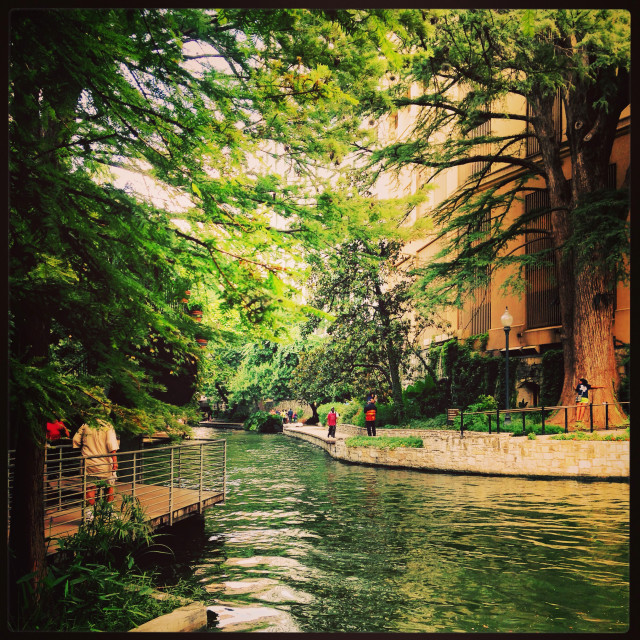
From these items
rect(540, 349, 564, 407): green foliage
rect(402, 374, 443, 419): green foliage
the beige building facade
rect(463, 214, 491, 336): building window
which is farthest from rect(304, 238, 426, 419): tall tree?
rect(540, 349, 564, 407): green foliage

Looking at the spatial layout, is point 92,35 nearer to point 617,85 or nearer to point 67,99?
point 67,99

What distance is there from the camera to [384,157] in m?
16.4

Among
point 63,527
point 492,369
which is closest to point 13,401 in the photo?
point 63,527

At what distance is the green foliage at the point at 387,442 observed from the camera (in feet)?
61.0

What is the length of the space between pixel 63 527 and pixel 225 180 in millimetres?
4328

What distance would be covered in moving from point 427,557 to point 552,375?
12907 mm

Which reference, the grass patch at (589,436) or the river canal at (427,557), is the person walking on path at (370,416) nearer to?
the river canal at (427,557)

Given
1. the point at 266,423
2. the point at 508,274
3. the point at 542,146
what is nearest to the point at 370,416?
the point at 508,274

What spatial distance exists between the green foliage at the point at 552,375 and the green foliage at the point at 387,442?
4.34 metres

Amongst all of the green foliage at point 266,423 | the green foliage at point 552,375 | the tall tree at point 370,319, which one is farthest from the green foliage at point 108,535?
the green foliage at point 266,423

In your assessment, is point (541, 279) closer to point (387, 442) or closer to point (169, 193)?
point (387, 442)

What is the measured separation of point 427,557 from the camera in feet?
26.7

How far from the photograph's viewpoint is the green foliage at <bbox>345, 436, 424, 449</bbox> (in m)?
18.6

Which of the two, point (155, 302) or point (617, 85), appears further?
point (617, 85)
